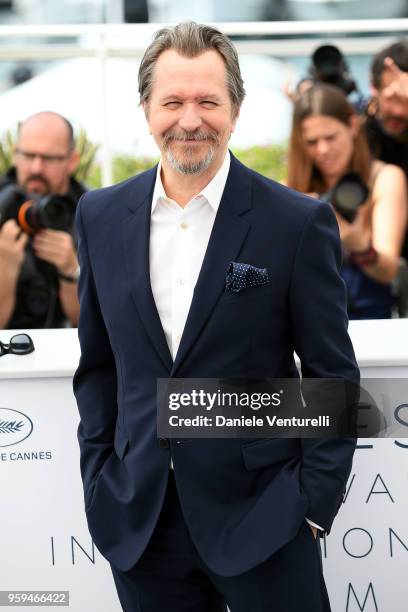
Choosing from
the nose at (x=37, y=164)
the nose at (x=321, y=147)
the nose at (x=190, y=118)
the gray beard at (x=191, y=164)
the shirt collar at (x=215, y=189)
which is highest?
the nose at (x=190, y=118)

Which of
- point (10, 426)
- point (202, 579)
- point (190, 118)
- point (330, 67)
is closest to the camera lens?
point (190, 118)

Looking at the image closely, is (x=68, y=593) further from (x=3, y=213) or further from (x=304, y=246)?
(x=3, y=213)

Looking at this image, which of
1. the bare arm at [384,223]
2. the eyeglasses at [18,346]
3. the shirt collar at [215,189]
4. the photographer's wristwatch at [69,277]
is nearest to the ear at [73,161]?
the photographer's wristwatch at [69,277]

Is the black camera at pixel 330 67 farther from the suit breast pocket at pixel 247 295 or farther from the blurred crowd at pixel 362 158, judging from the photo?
the suit breast pocket at pixel 247 295

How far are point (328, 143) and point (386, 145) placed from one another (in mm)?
240

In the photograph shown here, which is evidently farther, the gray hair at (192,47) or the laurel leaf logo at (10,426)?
the laurel leaf logo at (10,426)

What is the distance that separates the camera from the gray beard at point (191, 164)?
1519 mm

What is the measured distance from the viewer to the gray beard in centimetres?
152

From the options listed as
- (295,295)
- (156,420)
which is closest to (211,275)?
(295,295)

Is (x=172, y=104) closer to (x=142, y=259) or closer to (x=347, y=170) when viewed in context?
(x=142, y=259)

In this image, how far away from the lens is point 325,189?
11.8 feet

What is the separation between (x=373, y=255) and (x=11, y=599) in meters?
1.93

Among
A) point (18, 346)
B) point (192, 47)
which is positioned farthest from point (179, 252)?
point (18, 346)

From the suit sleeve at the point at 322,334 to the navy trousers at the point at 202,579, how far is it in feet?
0.28
